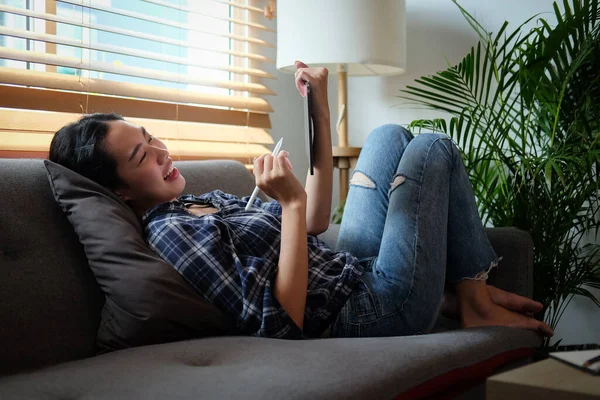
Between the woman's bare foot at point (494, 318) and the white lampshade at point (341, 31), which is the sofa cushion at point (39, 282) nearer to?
the woman's bare foot at point (494, 318)

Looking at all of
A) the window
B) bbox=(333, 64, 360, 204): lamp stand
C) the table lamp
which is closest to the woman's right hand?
the window

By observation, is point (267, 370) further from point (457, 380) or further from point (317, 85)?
point (317, 85)

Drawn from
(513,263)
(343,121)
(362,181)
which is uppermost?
(343,121)

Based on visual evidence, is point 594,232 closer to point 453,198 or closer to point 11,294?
Answer: point 453,198

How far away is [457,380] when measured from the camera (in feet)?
4.64

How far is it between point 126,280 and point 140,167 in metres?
0.31

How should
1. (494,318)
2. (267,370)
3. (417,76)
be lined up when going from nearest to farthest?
1. (267,370)
2. (494,318)
3. (417,76)

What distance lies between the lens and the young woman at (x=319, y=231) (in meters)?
1.47

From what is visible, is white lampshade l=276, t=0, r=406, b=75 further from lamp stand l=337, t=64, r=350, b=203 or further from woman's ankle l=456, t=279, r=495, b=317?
woman's ankle l=456, t=279, r=495, b=317

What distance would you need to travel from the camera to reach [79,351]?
1454 millimetres

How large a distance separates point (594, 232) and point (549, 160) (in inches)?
25.4

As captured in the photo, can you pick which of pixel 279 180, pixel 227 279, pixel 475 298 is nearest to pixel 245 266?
pixel 227 279

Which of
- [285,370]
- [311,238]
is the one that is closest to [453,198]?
[311,238]

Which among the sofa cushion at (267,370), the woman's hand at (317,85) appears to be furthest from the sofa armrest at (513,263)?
the woman's hand at (317,85)
